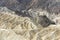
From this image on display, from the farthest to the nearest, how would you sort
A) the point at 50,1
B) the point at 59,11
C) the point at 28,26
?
the point at 50,1 < the point at 59,11 < the point at 28,26

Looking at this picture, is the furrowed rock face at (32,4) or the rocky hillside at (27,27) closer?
the rocky hillside at (27,27)

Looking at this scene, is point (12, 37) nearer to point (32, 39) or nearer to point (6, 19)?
point (32, 39)

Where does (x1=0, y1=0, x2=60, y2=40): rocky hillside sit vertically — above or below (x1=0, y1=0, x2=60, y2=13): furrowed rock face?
below

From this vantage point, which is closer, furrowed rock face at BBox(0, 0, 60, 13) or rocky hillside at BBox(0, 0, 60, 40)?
rocky hillside at BBox(0, 0, 60, 40)

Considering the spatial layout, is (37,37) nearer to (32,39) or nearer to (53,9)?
(32,39)

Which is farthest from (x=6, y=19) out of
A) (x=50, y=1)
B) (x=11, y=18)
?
(x=50, y=1)

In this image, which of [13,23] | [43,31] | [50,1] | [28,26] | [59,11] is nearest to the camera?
[43,31]

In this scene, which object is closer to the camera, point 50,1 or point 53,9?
point 53,9

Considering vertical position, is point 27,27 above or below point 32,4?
below

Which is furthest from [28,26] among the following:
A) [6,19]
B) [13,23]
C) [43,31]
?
[43,31]

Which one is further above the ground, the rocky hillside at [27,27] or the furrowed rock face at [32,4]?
the furrowed rock face at [32,4]

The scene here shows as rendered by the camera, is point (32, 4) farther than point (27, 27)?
Yes
